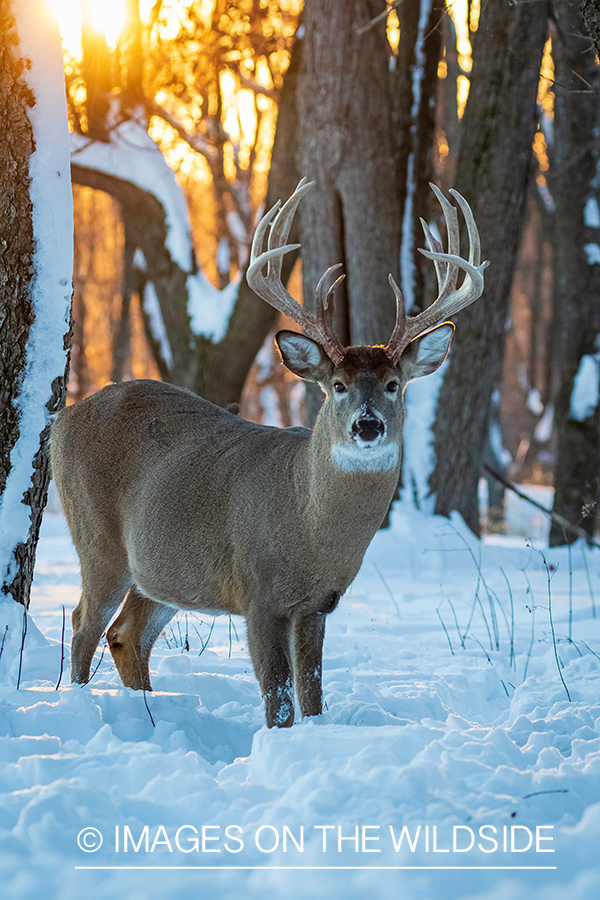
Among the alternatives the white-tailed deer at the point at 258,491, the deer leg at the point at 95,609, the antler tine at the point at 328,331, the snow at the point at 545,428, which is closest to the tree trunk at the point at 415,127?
the white-tailed deer at the point at 258,491

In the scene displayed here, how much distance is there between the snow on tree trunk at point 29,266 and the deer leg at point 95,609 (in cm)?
41

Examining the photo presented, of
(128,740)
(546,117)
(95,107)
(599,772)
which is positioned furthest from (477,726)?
(546,117)

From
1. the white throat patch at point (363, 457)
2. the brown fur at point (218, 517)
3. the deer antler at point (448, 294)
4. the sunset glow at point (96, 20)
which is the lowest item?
the brown fur at point (218, 517)

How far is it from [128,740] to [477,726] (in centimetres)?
138

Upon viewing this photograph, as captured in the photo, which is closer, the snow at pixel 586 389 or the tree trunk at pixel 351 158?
the tree trunk at pixel 351 158

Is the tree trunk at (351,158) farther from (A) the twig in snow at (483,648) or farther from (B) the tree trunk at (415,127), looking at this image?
(A) the twig in snow at (483,648)

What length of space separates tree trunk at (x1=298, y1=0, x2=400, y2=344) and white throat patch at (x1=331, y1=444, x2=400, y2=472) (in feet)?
16.4

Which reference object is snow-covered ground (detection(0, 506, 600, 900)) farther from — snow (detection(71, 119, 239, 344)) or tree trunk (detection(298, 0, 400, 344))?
snow (detection(71, 119, 239, 344))

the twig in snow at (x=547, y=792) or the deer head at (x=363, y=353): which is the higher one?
the deer head at (x=363, y=353)

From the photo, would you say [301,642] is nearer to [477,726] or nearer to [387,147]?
[477,726]

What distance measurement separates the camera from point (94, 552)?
16.3ft

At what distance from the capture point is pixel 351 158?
370 inches

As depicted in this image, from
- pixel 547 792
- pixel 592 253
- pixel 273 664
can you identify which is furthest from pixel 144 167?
pixel 547 792

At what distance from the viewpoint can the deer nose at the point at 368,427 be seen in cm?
418
